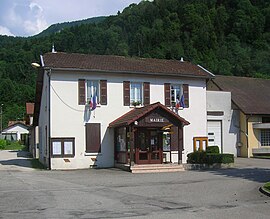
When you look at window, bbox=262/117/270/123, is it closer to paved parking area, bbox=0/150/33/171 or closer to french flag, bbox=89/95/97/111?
french flag, bbox=89/95/97/111

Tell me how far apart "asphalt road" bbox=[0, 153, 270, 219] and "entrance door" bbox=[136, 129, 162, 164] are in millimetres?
6061

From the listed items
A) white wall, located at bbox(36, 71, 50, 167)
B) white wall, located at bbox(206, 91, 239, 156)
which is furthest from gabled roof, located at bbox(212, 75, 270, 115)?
white wall, located at bbox(36, 71, 50, 167)

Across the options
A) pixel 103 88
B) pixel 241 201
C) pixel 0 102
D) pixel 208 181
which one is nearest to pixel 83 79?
pixel 103 88

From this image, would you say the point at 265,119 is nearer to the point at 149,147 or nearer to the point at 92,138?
the point at 149,147

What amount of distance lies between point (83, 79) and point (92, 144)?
4.14 meters

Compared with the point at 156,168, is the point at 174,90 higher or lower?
higher

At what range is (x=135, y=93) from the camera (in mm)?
29906

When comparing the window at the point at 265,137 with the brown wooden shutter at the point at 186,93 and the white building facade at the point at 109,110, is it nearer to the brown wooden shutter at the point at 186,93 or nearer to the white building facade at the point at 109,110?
the white building facade at the point at 109,110

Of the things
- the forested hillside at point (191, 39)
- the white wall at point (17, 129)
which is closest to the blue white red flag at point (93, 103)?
the forested hillside at point (191, 39)

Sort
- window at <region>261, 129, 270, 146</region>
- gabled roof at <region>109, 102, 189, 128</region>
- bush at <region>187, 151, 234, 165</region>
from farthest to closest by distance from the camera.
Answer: window at <region>261, 129, 270, 146</region> → bush at <region>187, 151, 234, 165</region> → gabled roof at <region>109, 102, 189, 128</region>

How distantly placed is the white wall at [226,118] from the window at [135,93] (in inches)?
289

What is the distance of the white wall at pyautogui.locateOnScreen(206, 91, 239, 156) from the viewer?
1384 inches

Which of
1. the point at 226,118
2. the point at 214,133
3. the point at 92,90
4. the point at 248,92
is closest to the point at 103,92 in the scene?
the point at 92,90

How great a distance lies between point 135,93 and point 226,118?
380 inches
